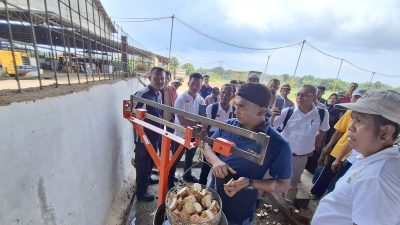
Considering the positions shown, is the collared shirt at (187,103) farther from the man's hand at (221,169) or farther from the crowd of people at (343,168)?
the man's hand at (221,169)

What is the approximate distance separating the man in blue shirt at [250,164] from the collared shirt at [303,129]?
2.03m

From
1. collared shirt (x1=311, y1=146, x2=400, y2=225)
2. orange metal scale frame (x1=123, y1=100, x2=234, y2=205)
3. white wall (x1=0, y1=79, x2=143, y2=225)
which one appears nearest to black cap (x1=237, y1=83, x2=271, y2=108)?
orange metal scale frame (x1=123, y1=100, x2=234, y2=205)

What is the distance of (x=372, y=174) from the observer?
1.15 metres

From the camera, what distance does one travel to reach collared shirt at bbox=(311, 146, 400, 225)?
105cm

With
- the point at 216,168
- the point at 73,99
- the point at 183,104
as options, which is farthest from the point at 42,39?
the point at 216,168

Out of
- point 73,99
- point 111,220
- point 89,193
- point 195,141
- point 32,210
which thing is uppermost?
point 73,99

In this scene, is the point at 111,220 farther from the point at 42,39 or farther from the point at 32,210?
the point at 42,39

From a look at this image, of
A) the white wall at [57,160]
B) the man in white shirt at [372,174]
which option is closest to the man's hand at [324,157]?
the man in white shirt at [372,174]

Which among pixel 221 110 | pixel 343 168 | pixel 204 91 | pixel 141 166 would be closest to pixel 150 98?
pixel 141 166

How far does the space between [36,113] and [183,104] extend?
2.79 meters

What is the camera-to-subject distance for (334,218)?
→ 1356mm

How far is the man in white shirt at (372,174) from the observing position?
1.07 meters

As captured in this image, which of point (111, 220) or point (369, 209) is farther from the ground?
point (369, 209)

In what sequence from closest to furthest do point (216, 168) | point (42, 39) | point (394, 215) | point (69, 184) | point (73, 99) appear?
point (394, 215) → point (216, 168) → point (69, 184) → point (73, 99) → point (42, 39)
